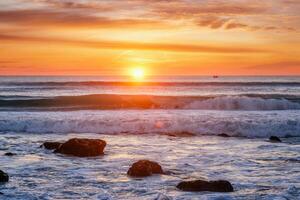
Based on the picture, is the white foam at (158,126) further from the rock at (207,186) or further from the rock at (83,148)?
the rock at (207,186)

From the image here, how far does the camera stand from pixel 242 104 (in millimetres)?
40938

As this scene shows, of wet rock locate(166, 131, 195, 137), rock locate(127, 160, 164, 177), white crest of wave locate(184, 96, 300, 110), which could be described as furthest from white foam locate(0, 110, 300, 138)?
white crest of wave locate(184, 96, 300, 110)

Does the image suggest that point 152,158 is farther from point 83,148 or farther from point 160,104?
point 160,104

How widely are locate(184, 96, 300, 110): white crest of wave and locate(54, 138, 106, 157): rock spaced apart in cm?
2432

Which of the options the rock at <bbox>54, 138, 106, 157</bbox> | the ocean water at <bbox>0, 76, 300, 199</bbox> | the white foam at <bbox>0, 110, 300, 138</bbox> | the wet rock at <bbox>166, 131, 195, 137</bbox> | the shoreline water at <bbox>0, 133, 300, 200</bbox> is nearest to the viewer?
the shoreline water at <bbox>0, 133, 300, 200</bbox>

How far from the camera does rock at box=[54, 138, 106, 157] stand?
52.9 ft

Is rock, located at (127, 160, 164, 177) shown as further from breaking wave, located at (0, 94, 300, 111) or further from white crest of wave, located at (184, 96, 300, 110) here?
white crest of wave, located at (184, 96, 300, 110)

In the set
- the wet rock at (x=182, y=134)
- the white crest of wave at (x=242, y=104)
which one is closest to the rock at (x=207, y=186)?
the wet rock at (x=182, y=134)

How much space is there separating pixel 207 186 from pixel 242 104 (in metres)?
30.7

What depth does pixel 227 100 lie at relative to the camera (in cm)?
4153

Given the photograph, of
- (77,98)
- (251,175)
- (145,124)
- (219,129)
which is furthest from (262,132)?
(77,98)

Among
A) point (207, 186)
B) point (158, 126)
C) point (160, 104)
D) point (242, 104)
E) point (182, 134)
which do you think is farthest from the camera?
point (160, 104)

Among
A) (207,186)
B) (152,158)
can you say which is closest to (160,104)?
A: (152,158)

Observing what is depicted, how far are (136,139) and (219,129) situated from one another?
5.57m
